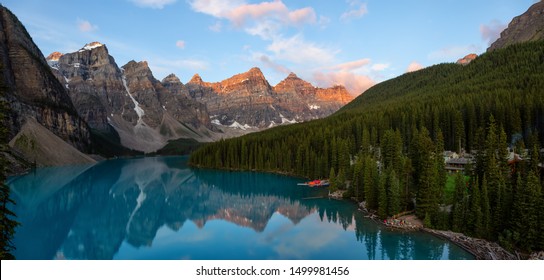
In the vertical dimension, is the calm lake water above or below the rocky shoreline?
below

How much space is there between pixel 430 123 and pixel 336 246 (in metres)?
66.1

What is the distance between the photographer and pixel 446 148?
9250 centimetres

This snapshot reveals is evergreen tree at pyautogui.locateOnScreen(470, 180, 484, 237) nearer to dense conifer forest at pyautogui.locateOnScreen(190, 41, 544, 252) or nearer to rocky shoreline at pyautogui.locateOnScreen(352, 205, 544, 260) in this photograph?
dense conifer forest at pyautogui.locateOnScreen(190, 41, 544, 252)

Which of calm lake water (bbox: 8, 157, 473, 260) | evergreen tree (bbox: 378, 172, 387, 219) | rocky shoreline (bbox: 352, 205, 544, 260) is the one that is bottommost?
calm lake water (bbox: 8, 157, 473, 260)

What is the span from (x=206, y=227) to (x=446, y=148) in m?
66.3

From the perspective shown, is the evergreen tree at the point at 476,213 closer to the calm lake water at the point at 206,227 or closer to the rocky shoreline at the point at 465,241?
the rocky shoreline at the point at 465,241

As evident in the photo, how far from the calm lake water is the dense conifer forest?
5649 millimetres

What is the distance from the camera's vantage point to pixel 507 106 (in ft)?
278

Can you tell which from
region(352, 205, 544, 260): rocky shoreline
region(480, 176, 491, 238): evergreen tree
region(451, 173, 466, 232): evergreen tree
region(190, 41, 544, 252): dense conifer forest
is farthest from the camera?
region(451, 173, 466, 232): evergreen tree

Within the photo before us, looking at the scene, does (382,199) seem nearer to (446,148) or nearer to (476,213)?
(476,213)

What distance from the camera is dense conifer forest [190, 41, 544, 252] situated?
40.9 metres

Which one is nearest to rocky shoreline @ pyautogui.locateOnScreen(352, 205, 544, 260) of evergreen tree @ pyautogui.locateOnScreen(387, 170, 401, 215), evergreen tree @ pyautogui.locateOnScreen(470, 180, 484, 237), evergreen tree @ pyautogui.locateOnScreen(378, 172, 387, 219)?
evergreen tree @ pyautogui.locateOnScreen(378, 172, 387, 219)

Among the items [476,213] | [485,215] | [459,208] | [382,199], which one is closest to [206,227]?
[382,199]

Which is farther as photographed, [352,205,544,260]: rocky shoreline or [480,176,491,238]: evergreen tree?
[480,176,491,238]: evergreen tree
